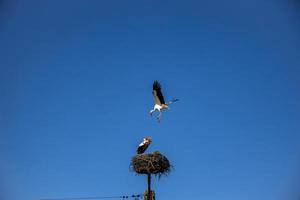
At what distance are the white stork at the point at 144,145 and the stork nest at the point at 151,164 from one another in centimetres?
137

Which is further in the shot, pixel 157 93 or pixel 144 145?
pixel 144 145

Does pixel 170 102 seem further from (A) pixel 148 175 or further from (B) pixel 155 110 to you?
(A) pixel 148 175

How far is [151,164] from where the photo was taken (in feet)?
96.6

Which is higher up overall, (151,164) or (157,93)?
(157,93)

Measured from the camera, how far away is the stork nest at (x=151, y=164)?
1160 inches

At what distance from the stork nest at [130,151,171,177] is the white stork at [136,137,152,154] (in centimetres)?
137

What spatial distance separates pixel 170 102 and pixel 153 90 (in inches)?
54.7

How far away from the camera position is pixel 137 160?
29781 millimetres

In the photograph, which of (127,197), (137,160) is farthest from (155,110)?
(127,197)

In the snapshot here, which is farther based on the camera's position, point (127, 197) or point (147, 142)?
point (147, 142)

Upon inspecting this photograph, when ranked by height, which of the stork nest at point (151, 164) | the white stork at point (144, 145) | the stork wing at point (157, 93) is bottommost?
the stork nest at point (151, 164)

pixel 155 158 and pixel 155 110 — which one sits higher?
pixel 155 110

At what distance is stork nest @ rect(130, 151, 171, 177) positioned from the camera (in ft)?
96.7

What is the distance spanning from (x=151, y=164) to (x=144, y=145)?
2.11m
